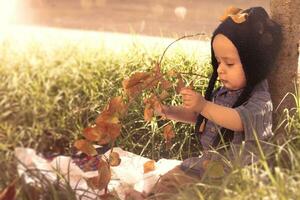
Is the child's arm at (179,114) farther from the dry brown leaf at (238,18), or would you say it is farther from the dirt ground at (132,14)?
the dirt ground at (132,14)

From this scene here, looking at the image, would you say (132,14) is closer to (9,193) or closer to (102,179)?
(102,179)

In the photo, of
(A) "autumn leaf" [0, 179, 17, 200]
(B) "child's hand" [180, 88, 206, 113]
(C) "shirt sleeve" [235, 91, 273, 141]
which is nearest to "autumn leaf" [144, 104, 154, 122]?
(B) "child's hand" [180, 88, 206, 113]

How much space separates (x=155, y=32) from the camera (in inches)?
219

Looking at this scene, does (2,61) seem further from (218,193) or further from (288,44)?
(218,193)

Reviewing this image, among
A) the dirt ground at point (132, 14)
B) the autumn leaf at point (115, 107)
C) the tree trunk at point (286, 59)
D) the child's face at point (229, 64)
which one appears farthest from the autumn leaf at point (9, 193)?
the dirt ground at point (132, 14)

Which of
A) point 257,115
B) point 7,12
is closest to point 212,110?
point 257,115

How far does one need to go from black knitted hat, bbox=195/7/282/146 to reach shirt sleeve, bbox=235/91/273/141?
0.05m

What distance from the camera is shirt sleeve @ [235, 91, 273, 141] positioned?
2588mm

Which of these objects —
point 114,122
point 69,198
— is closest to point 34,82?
point 114,122

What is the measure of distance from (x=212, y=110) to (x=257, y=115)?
0.20 metres

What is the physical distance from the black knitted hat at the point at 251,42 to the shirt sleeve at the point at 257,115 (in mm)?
52

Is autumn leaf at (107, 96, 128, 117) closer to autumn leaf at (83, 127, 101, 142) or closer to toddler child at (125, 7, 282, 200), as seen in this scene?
autumn leaf at (83, 127, 101, 142)

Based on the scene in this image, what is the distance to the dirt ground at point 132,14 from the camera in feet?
18.9

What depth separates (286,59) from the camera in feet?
9.59
